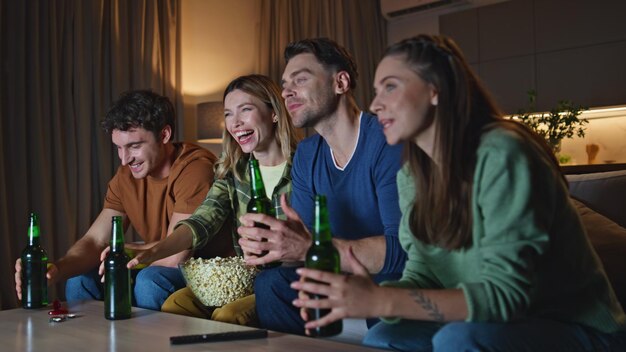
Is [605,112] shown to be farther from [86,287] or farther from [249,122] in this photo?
[86,287]

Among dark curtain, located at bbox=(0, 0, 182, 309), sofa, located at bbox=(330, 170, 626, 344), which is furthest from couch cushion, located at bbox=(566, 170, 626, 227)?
dark curtain, located at bbox=(0, 0, 182, 309)

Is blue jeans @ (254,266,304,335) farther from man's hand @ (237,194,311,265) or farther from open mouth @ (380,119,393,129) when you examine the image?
open mouth @ (380,119,393,129)

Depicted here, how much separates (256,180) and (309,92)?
1.53 ft

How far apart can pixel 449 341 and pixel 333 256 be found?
304mm

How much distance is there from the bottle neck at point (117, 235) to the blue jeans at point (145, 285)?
0.51 meters

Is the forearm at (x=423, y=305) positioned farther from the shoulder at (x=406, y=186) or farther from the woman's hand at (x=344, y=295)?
the shoulder at (x=406, y=186)

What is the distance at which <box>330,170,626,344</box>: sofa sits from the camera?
6.01 ft

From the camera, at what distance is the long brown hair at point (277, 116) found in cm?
241

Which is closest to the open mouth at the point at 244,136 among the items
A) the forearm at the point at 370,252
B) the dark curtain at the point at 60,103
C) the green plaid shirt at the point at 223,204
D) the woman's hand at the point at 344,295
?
the green plaid shirt at the point at 223,204

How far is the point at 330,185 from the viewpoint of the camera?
6.77 ft

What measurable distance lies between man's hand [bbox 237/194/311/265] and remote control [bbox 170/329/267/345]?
0.23m

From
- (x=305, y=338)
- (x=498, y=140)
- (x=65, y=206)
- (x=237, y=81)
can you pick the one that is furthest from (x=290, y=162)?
(x=65, y=206)

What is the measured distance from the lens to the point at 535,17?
5297 mm

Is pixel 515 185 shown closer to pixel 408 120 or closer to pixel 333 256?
pixel 408 120
